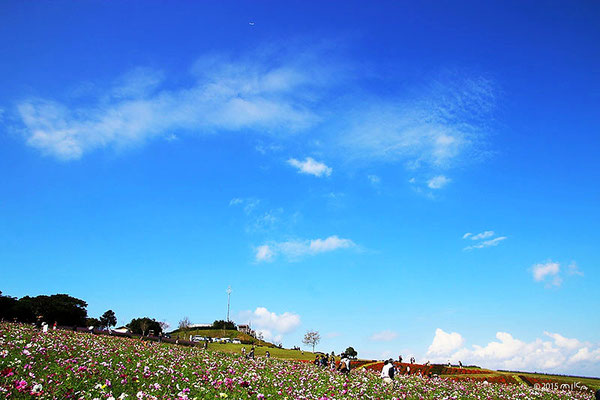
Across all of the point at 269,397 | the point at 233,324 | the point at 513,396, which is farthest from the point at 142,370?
the point at 233,324

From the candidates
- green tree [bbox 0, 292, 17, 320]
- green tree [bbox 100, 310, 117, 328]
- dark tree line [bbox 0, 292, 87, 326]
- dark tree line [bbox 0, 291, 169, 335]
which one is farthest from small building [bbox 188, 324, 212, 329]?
green tree [bbox 0, 292, 17, 320]

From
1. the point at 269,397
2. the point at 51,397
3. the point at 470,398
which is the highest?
the point at 51,397

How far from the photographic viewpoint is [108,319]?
12838 cm

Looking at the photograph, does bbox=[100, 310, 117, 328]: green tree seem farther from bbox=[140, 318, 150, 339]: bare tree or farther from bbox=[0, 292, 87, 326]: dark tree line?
bbox=[0, 292, 87, 326]: dark tree line

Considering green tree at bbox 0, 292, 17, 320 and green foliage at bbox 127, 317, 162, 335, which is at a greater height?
green tree at bbox 0, 292, 17, 320

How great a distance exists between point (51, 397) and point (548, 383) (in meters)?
42.5

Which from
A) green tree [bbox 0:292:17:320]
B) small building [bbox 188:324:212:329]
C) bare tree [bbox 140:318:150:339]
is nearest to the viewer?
green tree [bbox 0:292:17:320]

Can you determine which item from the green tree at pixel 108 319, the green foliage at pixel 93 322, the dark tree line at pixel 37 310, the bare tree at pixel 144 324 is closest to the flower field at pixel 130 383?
the dark tree line at pixel 37 310

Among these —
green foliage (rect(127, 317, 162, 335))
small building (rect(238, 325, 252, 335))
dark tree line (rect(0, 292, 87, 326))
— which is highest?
dark tree line (rect(0, 292, 87, 326))

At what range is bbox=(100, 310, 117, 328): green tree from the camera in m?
127

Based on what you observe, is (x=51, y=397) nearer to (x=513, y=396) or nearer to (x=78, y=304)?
(x=513, y=396)

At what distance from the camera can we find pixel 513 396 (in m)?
20.1

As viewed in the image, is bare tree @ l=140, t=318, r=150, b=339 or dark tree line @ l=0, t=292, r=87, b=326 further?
bare tree @ l=140, t=318, r=150, b=339

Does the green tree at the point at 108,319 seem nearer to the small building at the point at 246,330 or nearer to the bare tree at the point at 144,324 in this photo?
the bare tree at the point at 144,324
